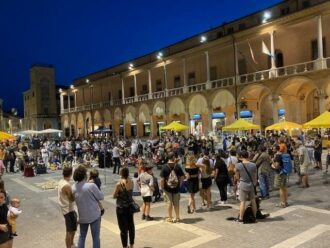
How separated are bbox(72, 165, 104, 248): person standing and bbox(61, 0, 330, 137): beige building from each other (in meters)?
23.5

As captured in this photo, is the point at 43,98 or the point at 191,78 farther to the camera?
the point at 43,98

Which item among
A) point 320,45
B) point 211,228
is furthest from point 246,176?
point 320,45

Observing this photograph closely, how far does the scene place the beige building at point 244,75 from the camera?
2894 cm

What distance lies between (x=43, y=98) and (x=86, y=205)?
82083 millimetres

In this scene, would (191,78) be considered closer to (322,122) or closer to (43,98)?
(322,122)

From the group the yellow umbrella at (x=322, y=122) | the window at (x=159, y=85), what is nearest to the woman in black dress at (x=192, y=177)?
the yellow umbrella at (x=322, y=122)

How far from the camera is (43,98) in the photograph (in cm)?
8312

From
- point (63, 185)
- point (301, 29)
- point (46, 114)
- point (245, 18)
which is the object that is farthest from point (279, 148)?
point (46, 114)

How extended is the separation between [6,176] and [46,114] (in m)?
65.3

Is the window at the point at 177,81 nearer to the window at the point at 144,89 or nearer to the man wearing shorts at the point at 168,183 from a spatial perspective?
the window at the point at 144,89

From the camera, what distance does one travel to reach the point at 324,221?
8.60 metres

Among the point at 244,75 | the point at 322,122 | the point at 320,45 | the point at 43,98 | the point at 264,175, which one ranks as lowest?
the point at 264,175

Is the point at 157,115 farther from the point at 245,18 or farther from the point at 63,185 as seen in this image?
the point at 63,185

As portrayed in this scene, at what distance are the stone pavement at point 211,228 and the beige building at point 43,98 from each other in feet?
246
